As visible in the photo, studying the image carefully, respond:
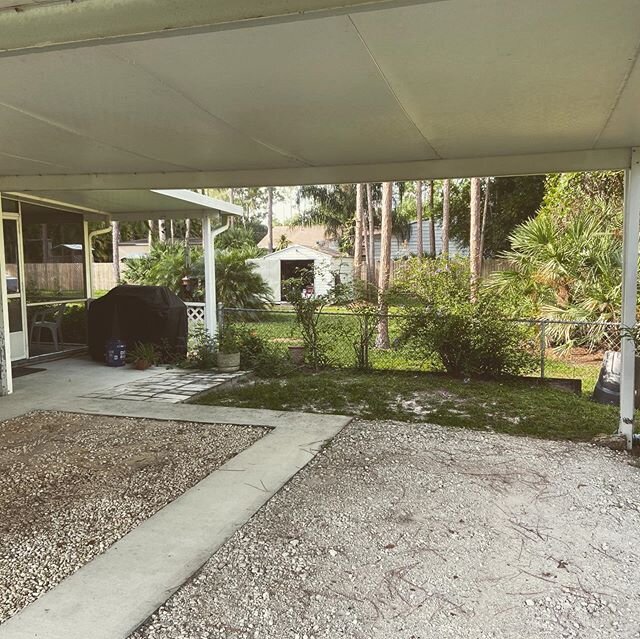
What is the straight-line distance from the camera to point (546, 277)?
9406 millimetres

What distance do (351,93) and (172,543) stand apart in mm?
2628

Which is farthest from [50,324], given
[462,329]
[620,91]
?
[620,91]

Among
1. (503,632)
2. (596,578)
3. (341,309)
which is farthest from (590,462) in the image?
(341,309)

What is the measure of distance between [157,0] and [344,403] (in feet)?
16.3

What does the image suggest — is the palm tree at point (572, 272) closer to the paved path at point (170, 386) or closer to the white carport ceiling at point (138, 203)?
the paved path at point (170, 386)

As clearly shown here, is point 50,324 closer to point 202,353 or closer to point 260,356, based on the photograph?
point 202,353

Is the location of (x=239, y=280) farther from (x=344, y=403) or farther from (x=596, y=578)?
(x=596, y=578)

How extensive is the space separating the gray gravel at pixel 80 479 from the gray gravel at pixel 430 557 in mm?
708

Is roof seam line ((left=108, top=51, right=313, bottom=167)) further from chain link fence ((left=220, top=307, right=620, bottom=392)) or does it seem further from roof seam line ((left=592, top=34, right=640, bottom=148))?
chain link fence ((left=220, top=307, right=620, bottom=392))

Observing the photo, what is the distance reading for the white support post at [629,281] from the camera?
177 inches

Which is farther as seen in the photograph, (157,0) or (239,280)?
(239,280)

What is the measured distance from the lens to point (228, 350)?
313 inches

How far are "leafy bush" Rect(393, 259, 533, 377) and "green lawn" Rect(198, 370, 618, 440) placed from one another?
0.29 metres

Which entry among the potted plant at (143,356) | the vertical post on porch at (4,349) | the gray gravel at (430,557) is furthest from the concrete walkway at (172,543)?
the potted plant at (143,356)
